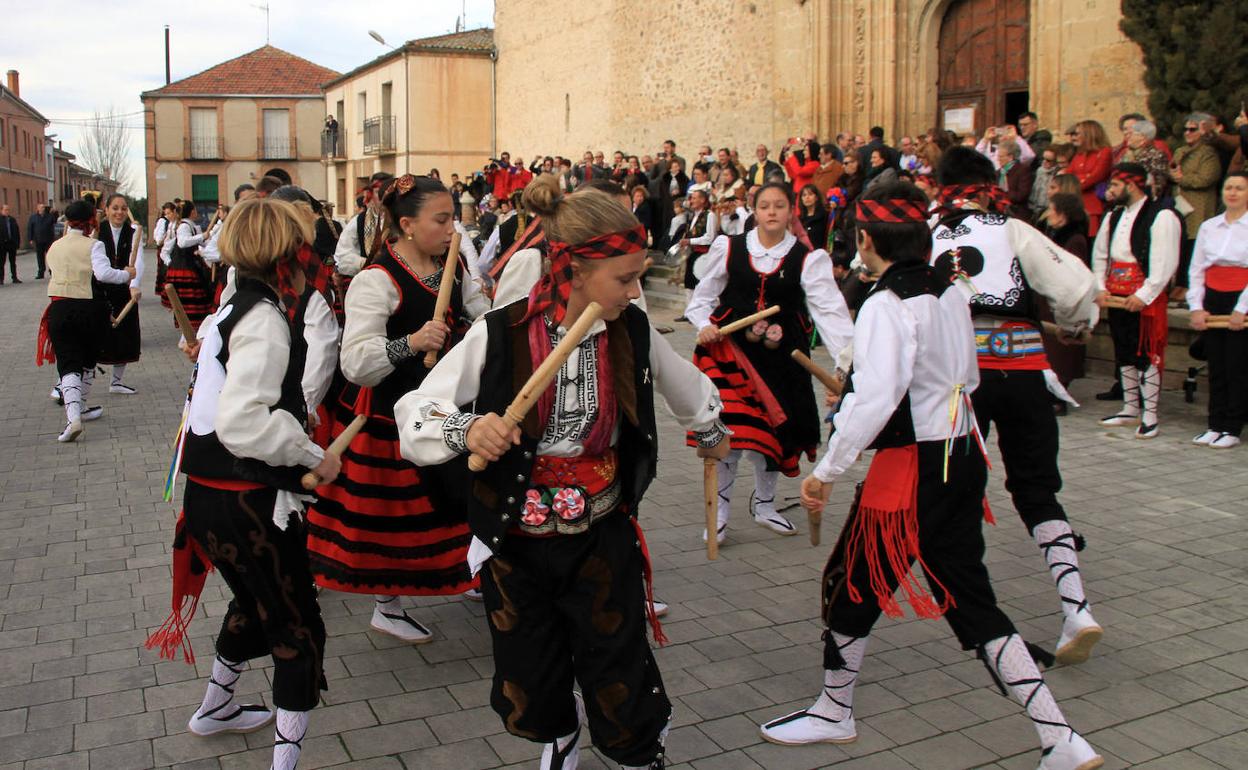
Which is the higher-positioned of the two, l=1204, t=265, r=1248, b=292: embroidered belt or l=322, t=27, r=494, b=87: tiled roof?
l=322, t=27, r=494, b=87: tiled roof

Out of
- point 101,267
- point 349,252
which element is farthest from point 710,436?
point 101,267

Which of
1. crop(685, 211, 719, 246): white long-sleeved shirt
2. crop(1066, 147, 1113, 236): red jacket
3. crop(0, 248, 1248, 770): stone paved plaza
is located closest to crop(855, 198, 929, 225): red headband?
crop(0, 248, 1248, 770): stone paved plaza

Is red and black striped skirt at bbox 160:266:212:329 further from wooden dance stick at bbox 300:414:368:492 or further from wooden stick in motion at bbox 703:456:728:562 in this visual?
wooden stick in motion at bbox 703:456:728:562

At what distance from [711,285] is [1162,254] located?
436 centimetres

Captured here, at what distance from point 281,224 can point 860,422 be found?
1875 mm

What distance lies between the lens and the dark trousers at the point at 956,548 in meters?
3.45

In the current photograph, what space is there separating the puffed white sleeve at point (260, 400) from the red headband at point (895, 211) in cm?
186

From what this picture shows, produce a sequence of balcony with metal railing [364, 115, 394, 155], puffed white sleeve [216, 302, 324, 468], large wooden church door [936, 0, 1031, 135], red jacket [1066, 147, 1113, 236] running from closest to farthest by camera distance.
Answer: puffed white sleeve [216, 302, 324, 468], red jacket [1066, 147, 1113, 236], large wooden church door [936, 0, 1031, 135], balcony with metal railing [364, 115, 394, 155]

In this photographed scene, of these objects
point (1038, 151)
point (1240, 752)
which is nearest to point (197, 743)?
point (1240, 752)

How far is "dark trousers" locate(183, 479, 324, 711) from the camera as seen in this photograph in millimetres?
3262

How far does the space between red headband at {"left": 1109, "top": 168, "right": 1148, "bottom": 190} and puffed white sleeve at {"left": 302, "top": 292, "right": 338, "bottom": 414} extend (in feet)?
22.7

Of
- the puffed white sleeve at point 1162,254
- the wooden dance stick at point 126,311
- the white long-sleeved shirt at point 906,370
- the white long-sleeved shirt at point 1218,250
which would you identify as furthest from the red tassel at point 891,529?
the wooden dance stick at point 126,311

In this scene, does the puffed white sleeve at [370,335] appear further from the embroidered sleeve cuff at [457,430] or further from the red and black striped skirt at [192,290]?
the red and black striped skirt at [192,290]

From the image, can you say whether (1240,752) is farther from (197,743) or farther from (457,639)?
(197,743)
